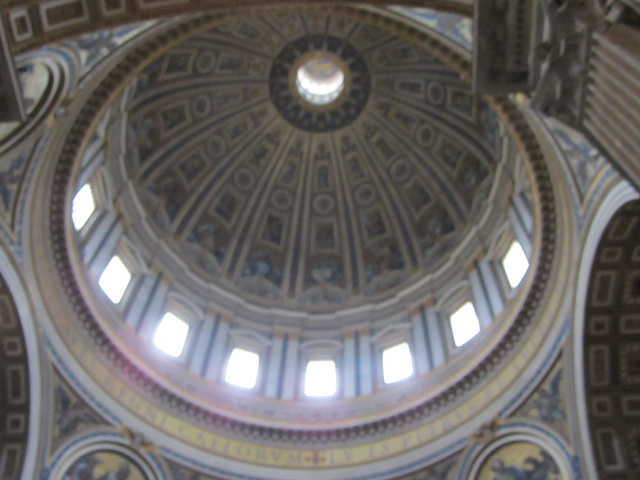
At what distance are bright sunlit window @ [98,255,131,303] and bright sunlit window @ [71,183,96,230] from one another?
1.68 meters

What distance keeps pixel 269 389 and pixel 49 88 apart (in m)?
11.5

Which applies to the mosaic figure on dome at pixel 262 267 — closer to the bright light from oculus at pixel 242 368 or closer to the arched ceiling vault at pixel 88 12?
the bright light from oculus at pixel 242 368

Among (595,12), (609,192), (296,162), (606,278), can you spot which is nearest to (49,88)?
(595,12)

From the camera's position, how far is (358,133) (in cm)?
3016

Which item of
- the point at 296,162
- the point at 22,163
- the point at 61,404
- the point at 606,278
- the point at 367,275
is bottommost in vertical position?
the point at 61,404

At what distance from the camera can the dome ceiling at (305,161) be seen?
2547cm

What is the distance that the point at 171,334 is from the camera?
840 inches

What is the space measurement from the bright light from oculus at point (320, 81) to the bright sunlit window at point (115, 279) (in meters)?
12.6

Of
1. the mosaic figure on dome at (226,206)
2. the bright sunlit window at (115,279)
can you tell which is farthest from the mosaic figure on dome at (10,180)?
the mosaic figure on dome at (226,206)

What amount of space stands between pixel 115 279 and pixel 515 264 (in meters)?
11.9

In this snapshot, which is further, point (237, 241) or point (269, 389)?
point (237, 241)

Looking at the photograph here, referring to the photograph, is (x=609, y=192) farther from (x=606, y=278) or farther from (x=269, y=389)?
(x=269, y=389)

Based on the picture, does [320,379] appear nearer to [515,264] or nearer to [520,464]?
[515,264]

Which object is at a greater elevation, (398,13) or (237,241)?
(237,241)
